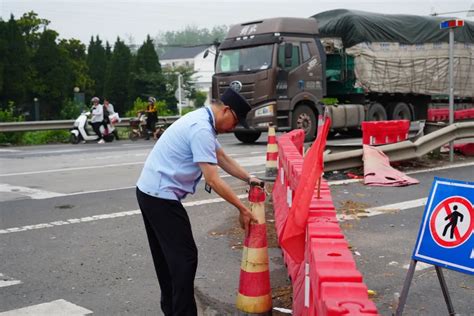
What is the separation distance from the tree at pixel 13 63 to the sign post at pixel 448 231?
136ft

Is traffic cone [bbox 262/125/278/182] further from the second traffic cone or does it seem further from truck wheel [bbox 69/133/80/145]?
truck wheel [bbox 69/133/80/145]

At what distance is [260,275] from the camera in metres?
4.37

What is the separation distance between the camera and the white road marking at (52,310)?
4480mm

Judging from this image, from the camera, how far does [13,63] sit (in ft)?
136

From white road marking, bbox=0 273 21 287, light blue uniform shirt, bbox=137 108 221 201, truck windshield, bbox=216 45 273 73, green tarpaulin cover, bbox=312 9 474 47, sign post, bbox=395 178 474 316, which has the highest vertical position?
green tarpaulin cover, bbox=312 9 474 47

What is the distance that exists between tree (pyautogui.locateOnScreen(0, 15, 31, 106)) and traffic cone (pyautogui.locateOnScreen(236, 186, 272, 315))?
4041 centimetres

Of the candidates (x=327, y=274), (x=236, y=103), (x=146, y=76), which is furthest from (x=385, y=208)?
(x=146, y=76)

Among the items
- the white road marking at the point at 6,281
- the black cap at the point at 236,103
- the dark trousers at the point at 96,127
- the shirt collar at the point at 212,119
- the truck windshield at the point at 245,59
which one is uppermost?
the truck windshield at the point at 245,59

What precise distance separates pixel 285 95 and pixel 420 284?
1274 centimetres

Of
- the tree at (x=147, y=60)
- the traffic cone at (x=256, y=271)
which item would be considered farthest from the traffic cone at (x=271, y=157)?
the tree at (x=147, y=60)

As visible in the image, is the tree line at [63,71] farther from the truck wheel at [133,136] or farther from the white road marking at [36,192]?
the white road marking at [36,192]

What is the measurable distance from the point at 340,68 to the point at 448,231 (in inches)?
652

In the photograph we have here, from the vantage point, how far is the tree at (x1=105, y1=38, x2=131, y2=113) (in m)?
50.9

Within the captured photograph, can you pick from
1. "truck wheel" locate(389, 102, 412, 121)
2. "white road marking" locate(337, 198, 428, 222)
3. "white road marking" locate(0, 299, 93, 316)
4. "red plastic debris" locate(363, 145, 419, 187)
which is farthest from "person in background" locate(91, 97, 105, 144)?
"white road marking" locate(0, 299, 93, 316)
